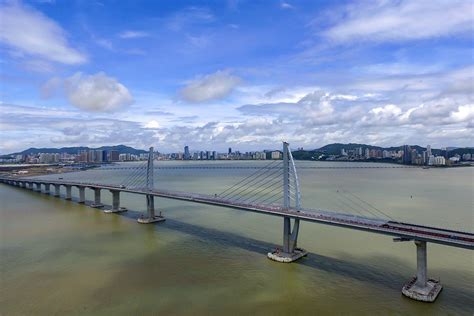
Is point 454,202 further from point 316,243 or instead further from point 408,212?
point 316,243

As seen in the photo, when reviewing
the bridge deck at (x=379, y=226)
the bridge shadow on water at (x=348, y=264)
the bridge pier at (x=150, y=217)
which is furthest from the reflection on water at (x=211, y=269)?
the bridge deck at (x=379, y=226)

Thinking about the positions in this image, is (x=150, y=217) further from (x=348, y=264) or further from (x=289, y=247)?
(x=348, y=264)

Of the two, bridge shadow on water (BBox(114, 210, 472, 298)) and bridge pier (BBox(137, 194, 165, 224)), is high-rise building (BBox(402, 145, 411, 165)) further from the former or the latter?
bridge shadow on water (BBox(114, 210, 472, 298))

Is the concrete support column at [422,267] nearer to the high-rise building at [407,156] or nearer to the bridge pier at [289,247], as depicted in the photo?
the bridge pier at [289,247]

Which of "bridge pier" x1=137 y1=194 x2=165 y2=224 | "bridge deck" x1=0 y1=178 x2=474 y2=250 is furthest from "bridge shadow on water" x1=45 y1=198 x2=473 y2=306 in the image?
"bridge pier" x1=137 y1=194 x2=165 y2=224

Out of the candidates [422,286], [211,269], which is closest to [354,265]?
[422,286]

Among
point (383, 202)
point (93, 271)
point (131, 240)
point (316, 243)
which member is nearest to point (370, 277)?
point (316, 243)
